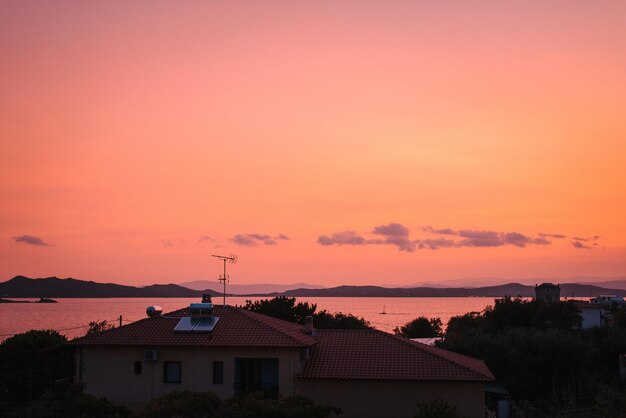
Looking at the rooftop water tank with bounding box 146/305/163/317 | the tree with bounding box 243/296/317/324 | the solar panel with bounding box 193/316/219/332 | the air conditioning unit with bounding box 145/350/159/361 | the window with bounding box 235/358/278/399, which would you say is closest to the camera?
the window with bounding box 235/358/278/399

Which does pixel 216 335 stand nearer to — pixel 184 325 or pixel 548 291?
pixel 184 325

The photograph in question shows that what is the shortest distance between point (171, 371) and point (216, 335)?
2382 mm

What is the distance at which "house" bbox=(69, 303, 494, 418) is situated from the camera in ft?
94.6

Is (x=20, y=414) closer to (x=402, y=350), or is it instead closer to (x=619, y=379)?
(x=402, y=350)

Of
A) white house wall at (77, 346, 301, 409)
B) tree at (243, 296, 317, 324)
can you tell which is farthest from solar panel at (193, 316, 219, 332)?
tree at (243, 296, 317, 324)

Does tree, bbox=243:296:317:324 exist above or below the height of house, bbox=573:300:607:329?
above

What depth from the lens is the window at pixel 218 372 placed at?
2997 centimetres

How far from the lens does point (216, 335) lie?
30.8 m

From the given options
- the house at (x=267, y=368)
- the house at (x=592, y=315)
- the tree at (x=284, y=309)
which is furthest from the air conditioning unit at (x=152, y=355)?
the house at (x=592, y=315)

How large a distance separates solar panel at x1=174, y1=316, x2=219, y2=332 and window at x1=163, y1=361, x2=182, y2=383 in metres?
1.53

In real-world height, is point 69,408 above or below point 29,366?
above

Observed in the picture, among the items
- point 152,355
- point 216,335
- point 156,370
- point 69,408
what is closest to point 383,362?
point 216,335

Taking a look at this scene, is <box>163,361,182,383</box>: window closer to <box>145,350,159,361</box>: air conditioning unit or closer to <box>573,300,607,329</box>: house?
<box>145,350,159,361</box>: air conditioning unit

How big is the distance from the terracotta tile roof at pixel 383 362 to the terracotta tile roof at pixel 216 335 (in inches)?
38.9
